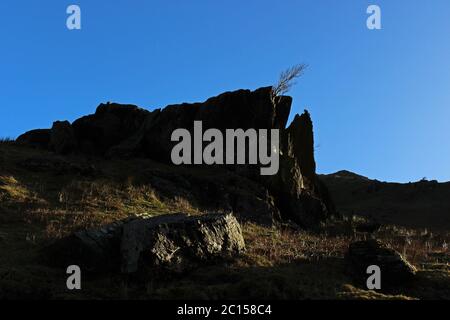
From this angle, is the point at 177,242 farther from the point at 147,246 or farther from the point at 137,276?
the point at 137,276

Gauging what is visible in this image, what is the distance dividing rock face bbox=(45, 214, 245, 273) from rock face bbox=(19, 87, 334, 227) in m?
17.2

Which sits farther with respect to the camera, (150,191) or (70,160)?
(70,160)

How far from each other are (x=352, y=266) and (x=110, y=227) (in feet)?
26.8

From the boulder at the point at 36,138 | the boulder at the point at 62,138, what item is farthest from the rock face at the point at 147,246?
the boulder at the point at 36,138

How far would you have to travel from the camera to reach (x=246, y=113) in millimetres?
37469

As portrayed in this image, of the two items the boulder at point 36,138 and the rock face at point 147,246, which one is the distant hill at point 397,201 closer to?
the boulder at point 36,138

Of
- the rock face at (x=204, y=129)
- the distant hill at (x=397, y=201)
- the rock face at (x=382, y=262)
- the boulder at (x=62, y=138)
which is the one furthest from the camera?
the distant hill at (x=397, y=201)

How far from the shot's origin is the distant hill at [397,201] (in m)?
50.6

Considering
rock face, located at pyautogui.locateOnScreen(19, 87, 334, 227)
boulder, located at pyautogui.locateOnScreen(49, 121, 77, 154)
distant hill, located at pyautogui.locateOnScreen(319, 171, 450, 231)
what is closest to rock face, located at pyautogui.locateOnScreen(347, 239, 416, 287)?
rock face, located at pyautogui.locateOnScreen(19, 87, 334, 227)

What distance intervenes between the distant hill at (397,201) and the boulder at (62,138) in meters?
27.6

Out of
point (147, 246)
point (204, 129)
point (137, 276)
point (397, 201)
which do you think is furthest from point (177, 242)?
point (397, 201)

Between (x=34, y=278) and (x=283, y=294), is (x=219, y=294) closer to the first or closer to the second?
(x=283, y=294)
